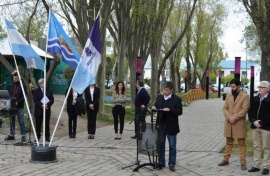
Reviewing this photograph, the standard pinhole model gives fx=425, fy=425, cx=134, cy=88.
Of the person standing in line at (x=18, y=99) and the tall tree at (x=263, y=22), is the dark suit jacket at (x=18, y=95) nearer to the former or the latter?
the person standing in line at (x=18, y=99)

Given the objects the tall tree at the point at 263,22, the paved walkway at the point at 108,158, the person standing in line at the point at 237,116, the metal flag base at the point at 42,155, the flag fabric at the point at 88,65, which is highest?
the tall tree at the point at 263,22

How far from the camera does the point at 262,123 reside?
7.95 metres

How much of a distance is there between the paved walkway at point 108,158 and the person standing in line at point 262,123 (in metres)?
0.41

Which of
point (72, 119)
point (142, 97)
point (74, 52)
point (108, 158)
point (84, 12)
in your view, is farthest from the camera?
point (84, 12)

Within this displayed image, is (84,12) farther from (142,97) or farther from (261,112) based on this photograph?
(261,112)

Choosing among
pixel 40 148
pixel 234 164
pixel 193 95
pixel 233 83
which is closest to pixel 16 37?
pixel 40 148

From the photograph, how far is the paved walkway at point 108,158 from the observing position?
7984 mm

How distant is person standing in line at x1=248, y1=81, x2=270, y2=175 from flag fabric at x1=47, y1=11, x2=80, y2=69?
4098 mm

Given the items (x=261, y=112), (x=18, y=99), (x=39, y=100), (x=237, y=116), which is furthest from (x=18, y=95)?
(x=261, y=112)

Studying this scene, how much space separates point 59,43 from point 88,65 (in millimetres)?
807

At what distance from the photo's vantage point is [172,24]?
39.5 m

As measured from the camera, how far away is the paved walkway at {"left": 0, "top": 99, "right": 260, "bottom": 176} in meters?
7.98

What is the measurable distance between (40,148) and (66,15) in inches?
349

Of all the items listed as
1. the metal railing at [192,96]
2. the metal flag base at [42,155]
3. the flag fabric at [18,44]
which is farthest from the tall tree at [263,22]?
the metal railing at [192,96]
